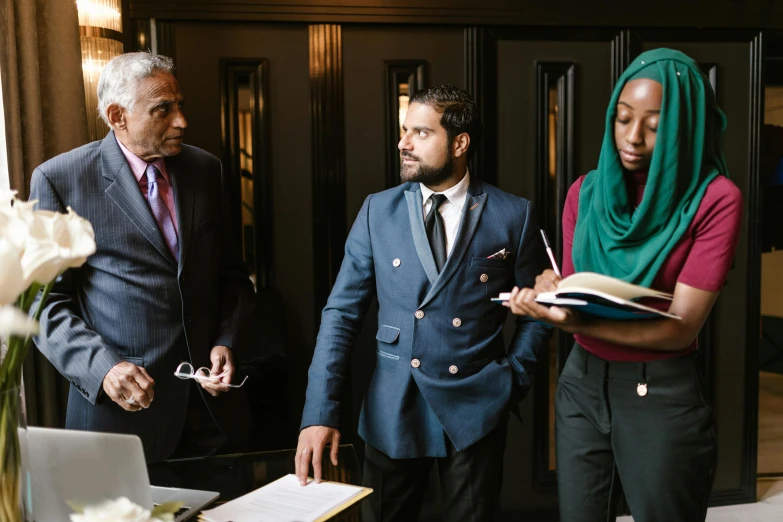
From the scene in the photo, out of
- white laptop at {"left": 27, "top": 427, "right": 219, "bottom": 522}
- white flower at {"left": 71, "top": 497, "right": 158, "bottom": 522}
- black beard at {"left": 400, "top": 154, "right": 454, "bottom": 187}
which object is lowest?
white laptop at {"left": 27, "top": 427, "right": 219, "bottom": 522}

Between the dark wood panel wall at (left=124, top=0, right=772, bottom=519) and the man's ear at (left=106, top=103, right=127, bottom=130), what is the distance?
0.73 metres

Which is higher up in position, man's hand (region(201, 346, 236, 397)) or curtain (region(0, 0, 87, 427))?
curtain (region(0, 0, 87, 427))

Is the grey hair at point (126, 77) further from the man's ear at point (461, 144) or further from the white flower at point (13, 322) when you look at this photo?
the white flower at point (13, 322)

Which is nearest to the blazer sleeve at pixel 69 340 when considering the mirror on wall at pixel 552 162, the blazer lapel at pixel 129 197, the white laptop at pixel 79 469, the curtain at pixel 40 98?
the blazer lapel at pixel 129 197

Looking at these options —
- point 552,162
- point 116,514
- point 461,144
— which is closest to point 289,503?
point 116,514

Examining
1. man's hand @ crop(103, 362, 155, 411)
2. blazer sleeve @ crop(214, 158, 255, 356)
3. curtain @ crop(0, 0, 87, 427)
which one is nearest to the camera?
man's hand @ crop(103, 362, 155, 411)

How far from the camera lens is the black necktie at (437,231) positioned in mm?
1931

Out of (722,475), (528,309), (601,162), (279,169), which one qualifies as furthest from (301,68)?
(722,475)

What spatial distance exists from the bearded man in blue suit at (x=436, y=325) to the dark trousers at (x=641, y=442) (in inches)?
11.5

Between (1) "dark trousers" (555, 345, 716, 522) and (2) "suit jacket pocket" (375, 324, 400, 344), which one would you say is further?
(2) "suit jacket pocket" (375, 324, 400, 344)

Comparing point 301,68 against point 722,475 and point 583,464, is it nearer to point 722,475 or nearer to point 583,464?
point 583,464

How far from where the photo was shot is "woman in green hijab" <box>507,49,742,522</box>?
148 centimetres

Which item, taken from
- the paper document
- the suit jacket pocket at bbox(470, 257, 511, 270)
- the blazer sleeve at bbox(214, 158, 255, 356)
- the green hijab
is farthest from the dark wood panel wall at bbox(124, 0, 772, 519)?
the paper document

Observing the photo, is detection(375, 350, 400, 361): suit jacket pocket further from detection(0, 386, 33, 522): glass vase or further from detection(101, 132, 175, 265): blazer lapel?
detection(0, 386, 33, 522): glass vase
